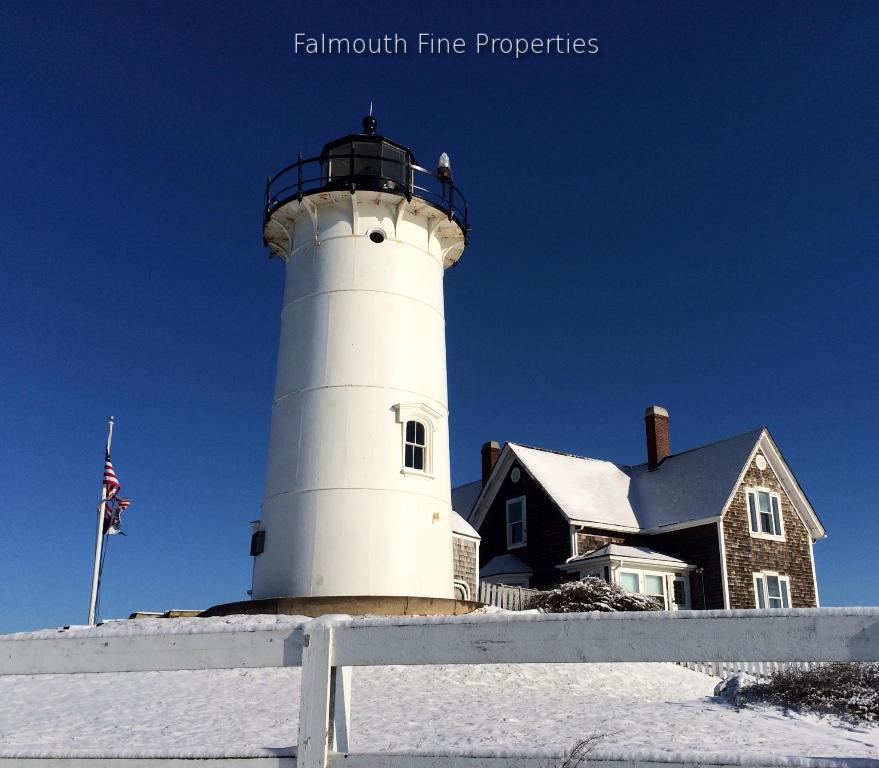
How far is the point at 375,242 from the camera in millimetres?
18312

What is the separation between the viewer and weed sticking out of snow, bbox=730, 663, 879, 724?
10773 mm

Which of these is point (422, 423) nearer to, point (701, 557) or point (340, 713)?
point (340, 713)

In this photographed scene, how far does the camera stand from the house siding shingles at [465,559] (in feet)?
81.6

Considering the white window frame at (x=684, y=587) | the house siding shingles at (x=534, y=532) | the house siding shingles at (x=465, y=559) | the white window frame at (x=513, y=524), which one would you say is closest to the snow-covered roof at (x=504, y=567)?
the house siding shingles at (x=534, y=532)

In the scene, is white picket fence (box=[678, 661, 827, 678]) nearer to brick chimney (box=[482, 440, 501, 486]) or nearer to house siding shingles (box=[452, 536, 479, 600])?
house siding shingles (box=[452, 536, 479, 600])

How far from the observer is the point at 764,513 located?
91.6 feet

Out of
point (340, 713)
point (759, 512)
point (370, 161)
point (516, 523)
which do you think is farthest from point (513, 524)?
point (340, 713)

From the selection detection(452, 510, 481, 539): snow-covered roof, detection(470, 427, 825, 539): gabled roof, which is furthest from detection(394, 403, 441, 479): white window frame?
detection(470, 427, 825, 539): gabled roof

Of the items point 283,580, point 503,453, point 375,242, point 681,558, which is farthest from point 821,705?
point 503,453

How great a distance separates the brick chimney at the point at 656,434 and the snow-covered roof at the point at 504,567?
6215 mm

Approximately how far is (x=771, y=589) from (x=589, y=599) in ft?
39.5

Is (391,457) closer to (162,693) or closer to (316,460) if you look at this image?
(316,460)

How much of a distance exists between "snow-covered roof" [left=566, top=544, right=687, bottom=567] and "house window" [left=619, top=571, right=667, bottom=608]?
0.53 meters

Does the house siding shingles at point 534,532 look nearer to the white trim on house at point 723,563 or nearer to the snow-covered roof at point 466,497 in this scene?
the snow-covered roof at point 466,497
